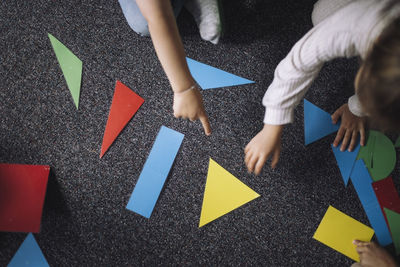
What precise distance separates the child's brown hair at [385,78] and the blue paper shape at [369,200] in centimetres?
38

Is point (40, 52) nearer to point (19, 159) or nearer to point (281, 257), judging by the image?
A: point (19, 159)

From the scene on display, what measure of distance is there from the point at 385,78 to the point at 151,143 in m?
0.60

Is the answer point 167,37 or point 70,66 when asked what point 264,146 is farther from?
point 70,66

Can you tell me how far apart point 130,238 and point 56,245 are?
199 millimetres

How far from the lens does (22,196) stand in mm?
856

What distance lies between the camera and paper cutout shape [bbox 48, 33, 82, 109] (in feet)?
3.03

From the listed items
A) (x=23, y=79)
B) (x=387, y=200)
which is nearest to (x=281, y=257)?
(x=387, y=200)

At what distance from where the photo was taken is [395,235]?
87cm

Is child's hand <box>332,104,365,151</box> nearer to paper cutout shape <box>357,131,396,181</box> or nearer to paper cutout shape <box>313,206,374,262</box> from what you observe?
paper cutout shape <box>357,131,396,181</box>

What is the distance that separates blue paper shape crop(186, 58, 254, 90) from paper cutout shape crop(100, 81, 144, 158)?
18cm

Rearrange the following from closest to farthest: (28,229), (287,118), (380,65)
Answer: (380,65) → (287,118) → (28,229)

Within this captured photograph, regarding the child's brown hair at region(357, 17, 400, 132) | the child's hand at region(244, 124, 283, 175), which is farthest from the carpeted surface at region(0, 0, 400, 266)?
the child's brown hair at region(357, 17, 400, 132)

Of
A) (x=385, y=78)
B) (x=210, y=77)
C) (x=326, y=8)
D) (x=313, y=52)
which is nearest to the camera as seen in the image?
(x=385, y=78)

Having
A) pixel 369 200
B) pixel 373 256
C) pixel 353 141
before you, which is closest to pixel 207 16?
pixel 353 141
